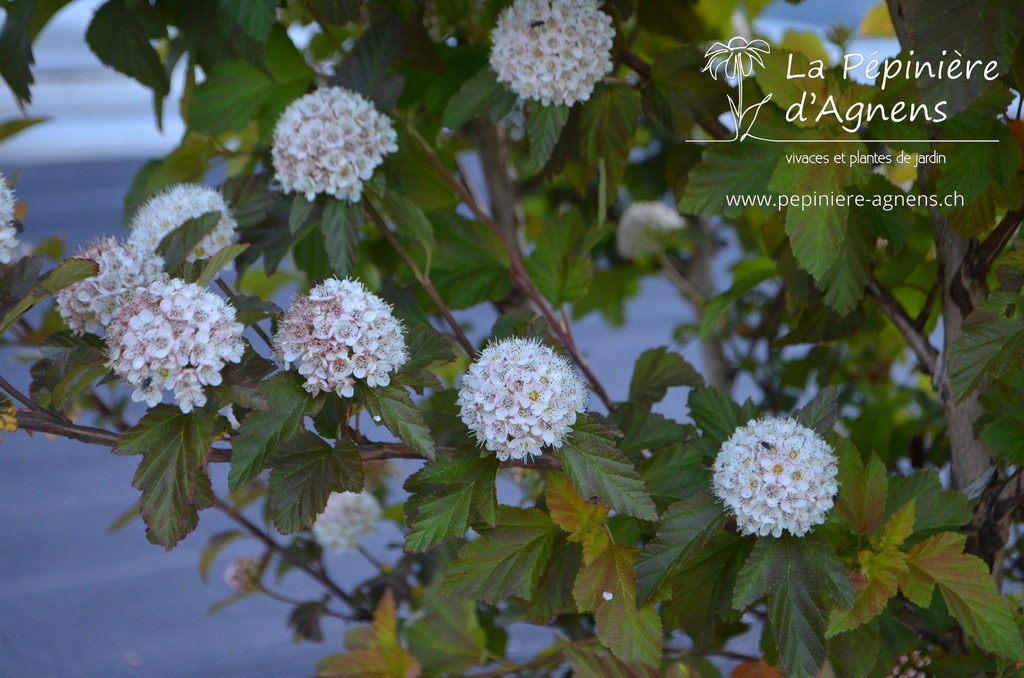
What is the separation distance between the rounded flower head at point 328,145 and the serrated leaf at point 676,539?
0.81ft

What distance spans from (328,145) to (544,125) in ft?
0.40

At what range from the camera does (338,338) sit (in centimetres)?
41

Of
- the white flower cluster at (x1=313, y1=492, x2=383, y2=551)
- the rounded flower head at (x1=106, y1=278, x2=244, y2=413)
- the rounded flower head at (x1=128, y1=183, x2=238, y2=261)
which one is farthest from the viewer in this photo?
the white flower cluster at (x1=313, y1=492, x2=383, y2=551)

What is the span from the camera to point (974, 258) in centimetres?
54

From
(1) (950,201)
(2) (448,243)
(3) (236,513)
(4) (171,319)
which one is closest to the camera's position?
(4) (171,319)

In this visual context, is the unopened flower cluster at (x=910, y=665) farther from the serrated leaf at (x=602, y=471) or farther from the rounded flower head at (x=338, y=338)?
A: the rounded flower head at (x=338, y=338)

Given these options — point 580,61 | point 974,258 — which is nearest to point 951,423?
point 974,258

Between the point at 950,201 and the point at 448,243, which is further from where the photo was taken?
the point at 448,243

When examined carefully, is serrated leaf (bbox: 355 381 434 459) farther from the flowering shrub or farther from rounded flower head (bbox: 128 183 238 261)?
rounded flower head (bbox: 128 183 238 261)

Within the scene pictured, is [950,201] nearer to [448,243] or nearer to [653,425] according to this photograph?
[653,425]

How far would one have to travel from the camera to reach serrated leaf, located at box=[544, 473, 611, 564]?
0.48m

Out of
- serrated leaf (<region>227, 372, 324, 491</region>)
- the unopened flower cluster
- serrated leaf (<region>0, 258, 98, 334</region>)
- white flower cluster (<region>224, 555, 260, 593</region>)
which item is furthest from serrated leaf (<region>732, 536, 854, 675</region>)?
white flower cluster (<region>224, 555, 260, 593</region>)

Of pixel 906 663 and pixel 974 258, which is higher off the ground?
pixel 974 258

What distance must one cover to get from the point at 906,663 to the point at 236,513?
526 millimetres
